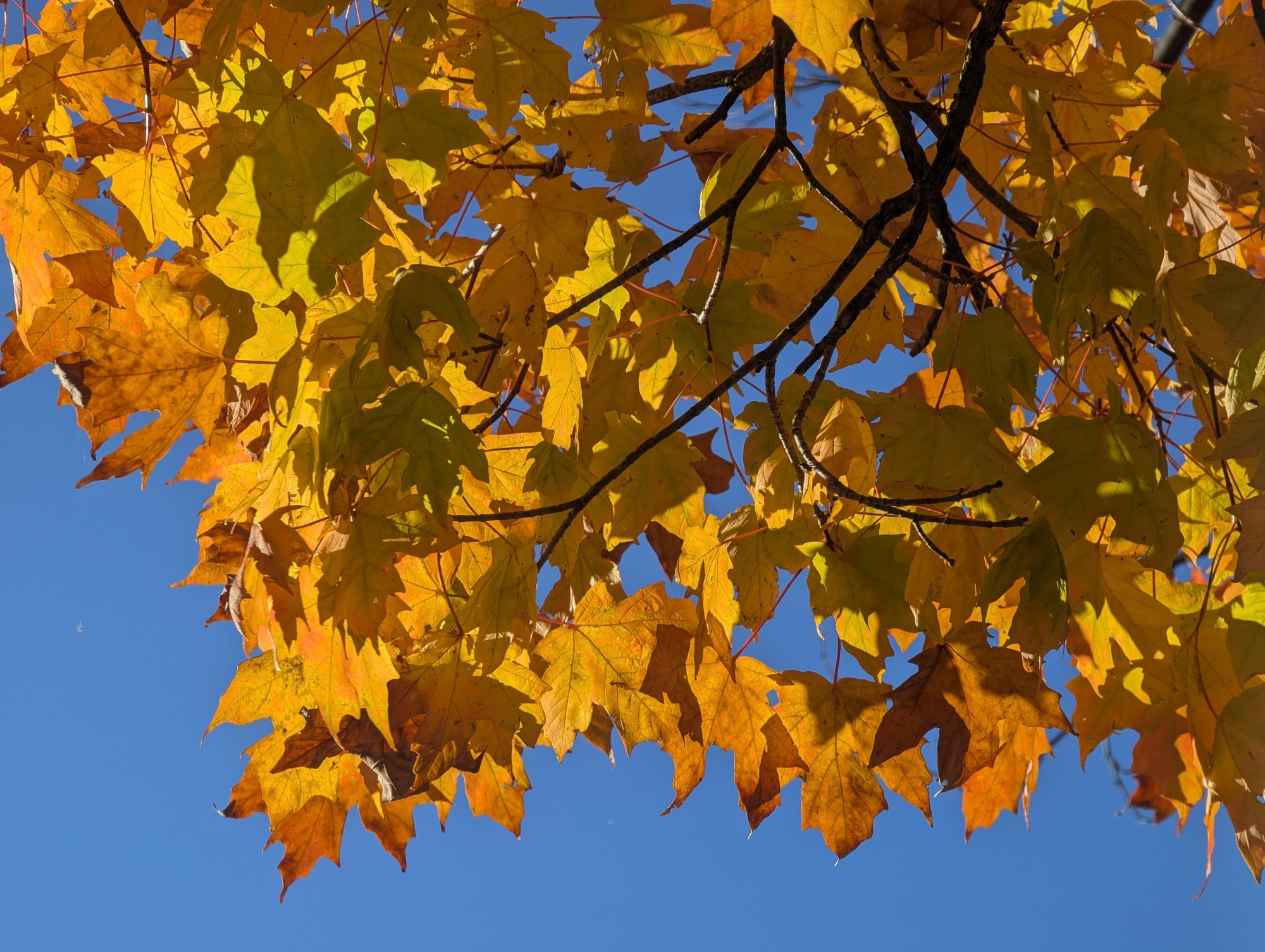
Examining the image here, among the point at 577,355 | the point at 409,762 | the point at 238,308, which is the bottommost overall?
the point at 409,762

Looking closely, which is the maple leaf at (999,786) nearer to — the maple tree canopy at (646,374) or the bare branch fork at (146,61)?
the maple tree canopy at (646,374)

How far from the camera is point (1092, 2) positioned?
54.2 inches

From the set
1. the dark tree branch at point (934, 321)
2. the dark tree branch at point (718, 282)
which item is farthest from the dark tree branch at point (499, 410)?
the dark tree branch at point (934, 321)

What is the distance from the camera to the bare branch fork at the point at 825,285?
0.97 meters

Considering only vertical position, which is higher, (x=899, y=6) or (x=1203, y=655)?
(x=899, y=6)

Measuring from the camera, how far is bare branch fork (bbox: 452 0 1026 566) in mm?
975

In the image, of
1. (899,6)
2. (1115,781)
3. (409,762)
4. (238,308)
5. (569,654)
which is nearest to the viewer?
(899,6)

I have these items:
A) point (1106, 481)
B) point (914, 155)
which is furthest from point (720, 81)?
point (1106, 481)

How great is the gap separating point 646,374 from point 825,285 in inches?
12.8

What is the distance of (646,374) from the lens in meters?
1.34

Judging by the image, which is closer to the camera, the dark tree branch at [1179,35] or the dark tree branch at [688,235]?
the dark tree branch at [688,235]

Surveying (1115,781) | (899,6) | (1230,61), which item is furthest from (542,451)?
(1115,781)

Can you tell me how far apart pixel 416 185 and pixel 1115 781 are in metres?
2.20

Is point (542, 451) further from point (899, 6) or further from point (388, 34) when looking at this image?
point (899, 6)
